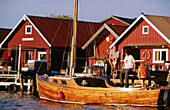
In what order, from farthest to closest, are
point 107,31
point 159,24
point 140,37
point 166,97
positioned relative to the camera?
1. point 107,31
2. point 140,37
3. point 159,24
4. point 166,97

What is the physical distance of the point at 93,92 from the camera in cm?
2312

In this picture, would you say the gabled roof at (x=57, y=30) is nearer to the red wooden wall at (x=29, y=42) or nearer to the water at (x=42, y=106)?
the red wooden wall at (x=29, y=42)

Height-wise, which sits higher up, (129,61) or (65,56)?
(65,56)

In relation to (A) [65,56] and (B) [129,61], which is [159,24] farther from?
(B) [129,61]

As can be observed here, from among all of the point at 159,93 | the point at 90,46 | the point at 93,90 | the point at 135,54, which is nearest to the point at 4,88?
the point at 90,46

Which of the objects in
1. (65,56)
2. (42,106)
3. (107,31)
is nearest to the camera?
(42,106)

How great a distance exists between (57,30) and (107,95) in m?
21.9

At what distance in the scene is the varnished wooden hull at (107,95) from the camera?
866 inches

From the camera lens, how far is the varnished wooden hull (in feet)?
72.1

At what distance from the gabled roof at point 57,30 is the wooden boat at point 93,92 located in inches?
630

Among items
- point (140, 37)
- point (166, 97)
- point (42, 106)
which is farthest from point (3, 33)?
point (166, 97)

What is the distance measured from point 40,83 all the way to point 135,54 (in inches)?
596

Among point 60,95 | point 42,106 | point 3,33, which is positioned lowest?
point 42,106

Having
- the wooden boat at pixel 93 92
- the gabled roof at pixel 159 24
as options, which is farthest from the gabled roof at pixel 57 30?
the wooden boat at pixel 93 92
